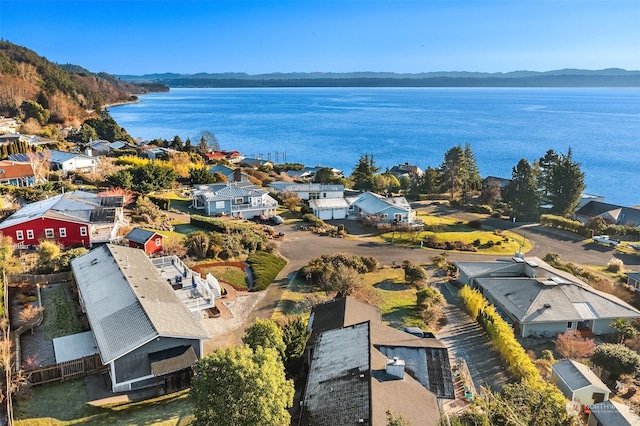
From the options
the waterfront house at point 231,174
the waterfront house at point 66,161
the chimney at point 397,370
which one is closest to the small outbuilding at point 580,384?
the chimney at point 397,370

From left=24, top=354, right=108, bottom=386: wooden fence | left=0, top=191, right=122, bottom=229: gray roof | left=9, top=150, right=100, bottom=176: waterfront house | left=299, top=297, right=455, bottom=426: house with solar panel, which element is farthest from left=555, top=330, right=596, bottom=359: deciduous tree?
left=9, top=150, right=100, bottom=176: waterfront house

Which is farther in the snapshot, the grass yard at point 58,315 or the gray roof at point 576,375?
the grass yard at point 58,315

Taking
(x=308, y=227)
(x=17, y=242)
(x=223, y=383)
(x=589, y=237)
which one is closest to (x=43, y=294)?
(x=17, y=242)

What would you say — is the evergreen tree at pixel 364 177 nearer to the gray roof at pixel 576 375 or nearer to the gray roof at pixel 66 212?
the gray roof at pixel 66 212

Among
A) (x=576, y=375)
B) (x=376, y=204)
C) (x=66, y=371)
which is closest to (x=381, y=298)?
(x=576, y=375)

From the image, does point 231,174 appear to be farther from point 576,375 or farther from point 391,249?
point 576,375

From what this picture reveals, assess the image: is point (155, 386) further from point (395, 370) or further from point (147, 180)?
point (147, 180)
